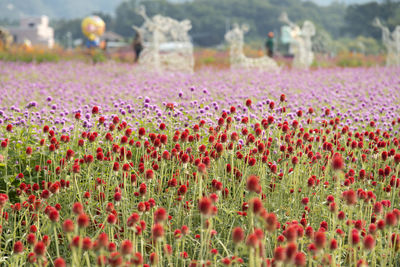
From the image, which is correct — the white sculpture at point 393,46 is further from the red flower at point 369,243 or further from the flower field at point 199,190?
the red flower at point 369,243

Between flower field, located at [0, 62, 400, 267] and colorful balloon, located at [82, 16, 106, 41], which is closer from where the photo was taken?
flower field, located at [0, 62, 400, 267]

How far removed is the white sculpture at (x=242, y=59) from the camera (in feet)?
49.2

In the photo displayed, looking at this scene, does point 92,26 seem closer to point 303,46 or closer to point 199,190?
point 303,46

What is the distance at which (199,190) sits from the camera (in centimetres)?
272

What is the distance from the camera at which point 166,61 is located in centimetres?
1420

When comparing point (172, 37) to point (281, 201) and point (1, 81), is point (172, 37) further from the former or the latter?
point (281, 201)

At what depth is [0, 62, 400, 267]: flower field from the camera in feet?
6.96

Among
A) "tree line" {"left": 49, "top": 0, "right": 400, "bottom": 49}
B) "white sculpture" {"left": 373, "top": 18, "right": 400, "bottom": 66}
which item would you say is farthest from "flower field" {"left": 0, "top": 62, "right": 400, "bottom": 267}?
"tree line" {"left": 49, "top": 0, "right": 400, "bottom": 49}

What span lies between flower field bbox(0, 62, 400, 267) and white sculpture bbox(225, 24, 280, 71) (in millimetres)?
7606

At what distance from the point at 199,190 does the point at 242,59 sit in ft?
42.2

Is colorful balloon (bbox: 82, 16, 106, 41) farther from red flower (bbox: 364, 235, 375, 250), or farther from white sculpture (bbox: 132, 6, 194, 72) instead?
red flower (bbox: 364, 235, 375, 250)

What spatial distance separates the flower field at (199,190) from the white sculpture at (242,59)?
7606 millimetres

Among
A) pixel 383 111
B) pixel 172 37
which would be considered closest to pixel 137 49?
pixel 172 37

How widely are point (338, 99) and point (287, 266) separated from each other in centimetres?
634
